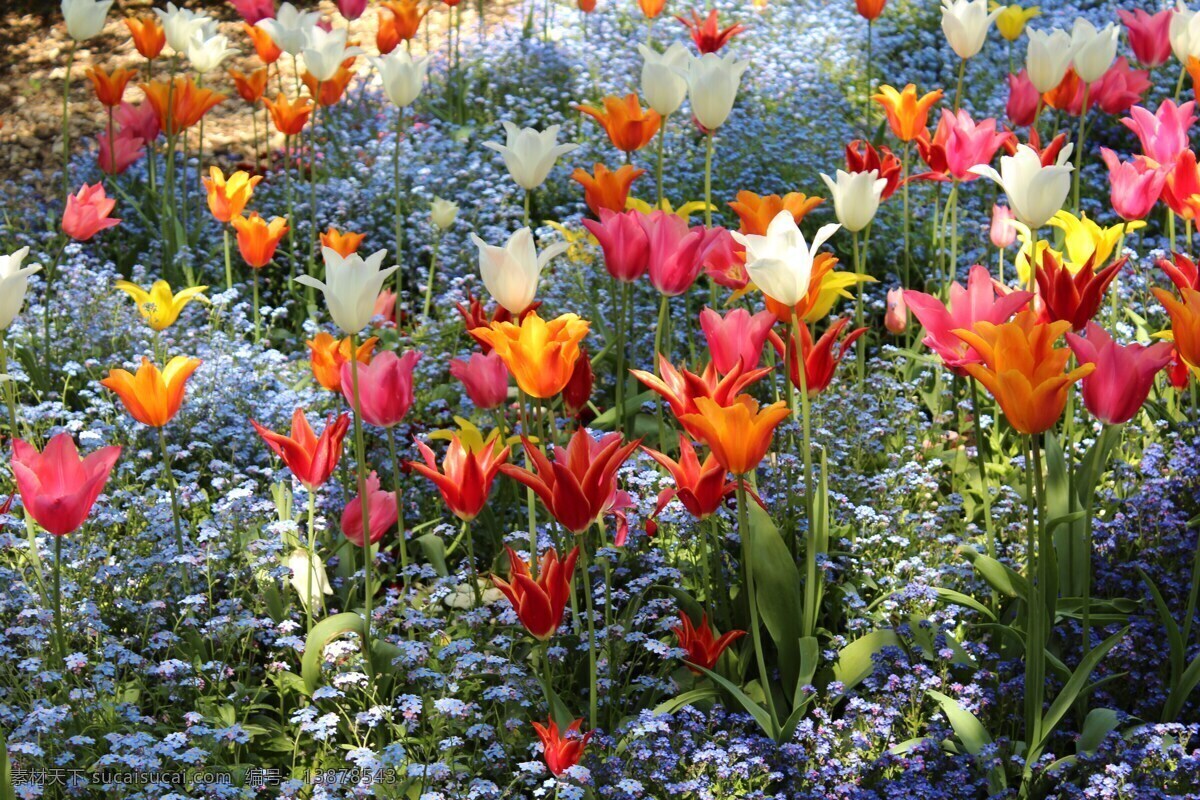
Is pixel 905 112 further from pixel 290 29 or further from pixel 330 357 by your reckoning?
pixel 290 29

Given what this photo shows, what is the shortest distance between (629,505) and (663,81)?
131 cm

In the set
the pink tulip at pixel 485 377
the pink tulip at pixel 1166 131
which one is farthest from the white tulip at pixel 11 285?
the pink tulip at pixel 1166 131

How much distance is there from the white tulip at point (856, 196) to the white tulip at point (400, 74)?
157cm

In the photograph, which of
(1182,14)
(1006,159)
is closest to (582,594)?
(1006,159)

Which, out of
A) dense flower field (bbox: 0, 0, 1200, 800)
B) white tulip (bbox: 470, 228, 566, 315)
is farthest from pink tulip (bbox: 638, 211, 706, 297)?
white tulip (bbox: 470, 228, 566, 315)

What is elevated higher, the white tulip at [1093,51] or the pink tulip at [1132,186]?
the white tulip at [1093,51]

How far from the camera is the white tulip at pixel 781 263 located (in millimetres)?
2369

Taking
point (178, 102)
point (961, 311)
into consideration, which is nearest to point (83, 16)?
point (178, 102)

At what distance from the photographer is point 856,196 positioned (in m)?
2.95

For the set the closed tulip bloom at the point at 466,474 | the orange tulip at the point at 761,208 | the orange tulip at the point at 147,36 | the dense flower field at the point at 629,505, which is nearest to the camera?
the dense flower field at the point at 629,505

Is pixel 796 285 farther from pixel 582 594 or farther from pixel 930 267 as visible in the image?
pixel 930 267

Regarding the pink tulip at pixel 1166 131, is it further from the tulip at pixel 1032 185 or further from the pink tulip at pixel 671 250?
the pink tulip at pixel 671 250

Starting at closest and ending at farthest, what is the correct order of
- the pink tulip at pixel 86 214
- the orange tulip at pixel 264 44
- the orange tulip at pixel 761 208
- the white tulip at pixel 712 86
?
1. the orange tulip at pixel 761 208
2. the white tulip at pixel 712 86
3. the pink tulip at pixel 86 214
4. the orange tulip at pixel 264 44

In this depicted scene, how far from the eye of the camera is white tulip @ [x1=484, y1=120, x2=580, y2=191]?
10.5 feet
